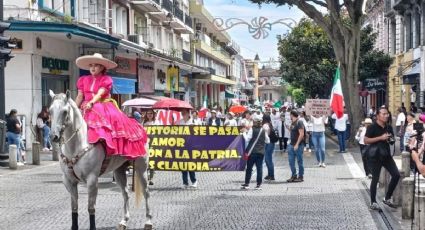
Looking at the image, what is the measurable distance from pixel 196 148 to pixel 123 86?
20365 millimetres

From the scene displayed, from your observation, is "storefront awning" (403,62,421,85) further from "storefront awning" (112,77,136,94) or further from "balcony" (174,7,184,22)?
"balcony" (174,7,184,22)

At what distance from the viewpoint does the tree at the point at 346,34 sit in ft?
83.8

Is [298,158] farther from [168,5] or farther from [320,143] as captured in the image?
[168,5]

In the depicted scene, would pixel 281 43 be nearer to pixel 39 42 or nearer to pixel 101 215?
pixel 39 42

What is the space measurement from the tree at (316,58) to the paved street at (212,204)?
963 inches

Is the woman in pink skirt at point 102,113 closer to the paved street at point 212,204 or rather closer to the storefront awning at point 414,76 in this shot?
the paved street at point 212,204

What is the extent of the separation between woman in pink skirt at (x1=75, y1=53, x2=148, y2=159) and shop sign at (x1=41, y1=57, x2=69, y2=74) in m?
16.1

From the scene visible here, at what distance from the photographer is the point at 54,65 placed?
25.6 metres

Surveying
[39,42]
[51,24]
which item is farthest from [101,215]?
[39,42]

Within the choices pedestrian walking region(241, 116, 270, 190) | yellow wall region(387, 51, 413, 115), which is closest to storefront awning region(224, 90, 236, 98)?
yellow wall region(387, 51, 413, 115)

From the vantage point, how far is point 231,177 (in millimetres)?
16453

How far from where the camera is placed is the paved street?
32.9 ft

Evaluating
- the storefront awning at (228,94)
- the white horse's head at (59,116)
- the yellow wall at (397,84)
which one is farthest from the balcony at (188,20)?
the white horse's head at (59,116)

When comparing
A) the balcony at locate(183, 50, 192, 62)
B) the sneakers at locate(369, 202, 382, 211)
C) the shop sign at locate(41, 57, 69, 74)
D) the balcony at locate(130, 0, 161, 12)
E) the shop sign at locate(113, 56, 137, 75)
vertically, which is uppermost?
the balcony at locate(130, 0, 161, 12)
